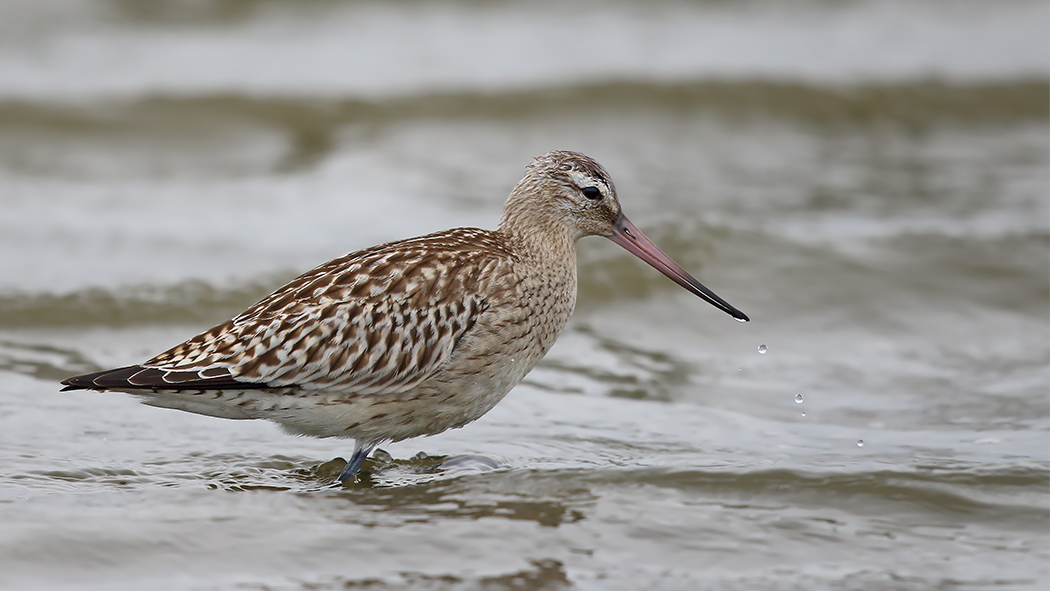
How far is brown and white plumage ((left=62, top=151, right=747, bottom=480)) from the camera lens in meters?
5.96

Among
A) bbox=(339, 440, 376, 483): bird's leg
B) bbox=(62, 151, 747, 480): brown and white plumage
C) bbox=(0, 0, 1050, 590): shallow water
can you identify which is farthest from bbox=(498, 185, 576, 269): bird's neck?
bbox=(339, 440, 376, 483): bird's leg

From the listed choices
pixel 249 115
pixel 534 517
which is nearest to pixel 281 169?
pixel 249 115

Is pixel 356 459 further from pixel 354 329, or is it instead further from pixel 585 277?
pixel 585 277

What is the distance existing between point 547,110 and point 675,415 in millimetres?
7117

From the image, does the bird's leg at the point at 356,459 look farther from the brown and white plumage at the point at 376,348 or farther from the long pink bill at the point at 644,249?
the long pink bill at the point at 644,249

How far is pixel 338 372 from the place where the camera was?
6109 mm

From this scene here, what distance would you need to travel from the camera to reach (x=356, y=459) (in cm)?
639

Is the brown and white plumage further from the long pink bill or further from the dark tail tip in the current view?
the long pink bill

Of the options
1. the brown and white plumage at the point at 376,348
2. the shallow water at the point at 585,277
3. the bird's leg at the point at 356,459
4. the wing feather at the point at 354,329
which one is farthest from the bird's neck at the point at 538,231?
the bird's leg at the point at 356,459

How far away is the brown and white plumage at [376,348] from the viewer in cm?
596

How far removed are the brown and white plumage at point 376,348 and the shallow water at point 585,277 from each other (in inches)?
16.4

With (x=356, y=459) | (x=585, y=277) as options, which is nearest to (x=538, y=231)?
(x=356, y=459)

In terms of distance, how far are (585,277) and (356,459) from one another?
13.9ft

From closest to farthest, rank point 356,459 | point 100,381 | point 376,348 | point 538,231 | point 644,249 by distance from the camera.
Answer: point 100,381, point 376,348, point 356,459, point 538,231, point 644,249
